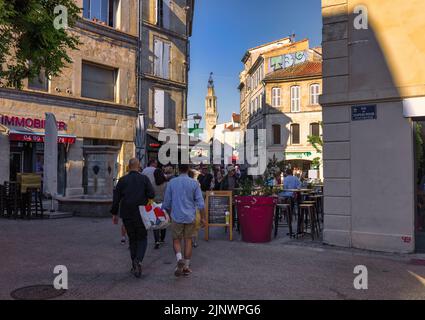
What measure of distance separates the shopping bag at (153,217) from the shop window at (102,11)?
1710cm

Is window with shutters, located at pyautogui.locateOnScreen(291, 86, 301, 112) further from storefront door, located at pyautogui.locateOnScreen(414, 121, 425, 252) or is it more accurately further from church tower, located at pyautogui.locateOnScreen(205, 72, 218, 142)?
church tower, located at pyautogui.locateOnScreen(205, 72, 218, 142)

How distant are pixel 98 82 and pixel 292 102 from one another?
24.1m

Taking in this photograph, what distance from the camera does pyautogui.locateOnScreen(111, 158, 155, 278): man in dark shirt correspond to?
6.48 metres

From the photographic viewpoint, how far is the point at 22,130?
18016 millimetres

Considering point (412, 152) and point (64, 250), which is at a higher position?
point (412, 152)

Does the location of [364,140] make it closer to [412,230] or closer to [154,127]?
[412,230]

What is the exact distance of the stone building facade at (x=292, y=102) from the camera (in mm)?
41719

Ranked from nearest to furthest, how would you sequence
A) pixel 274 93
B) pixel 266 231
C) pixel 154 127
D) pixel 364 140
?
pixel 364 140, pixel 266 231, pixel 154 127, pixel 274 93

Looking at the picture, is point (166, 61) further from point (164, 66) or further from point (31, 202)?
point (31, 202)

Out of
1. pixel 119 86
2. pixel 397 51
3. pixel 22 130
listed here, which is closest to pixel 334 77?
pixel 397 51

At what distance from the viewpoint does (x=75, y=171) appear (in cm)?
2064

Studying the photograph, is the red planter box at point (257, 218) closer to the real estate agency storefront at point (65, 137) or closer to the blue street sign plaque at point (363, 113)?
the blue street sign plaque at point (363, 113)

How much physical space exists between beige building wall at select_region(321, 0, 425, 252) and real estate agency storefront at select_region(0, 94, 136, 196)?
8383 mm
